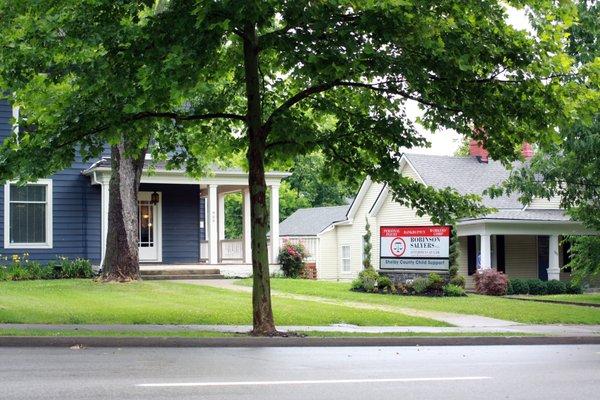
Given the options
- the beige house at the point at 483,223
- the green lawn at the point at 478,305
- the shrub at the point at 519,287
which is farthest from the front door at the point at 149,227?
the shrub at the point at 519,287

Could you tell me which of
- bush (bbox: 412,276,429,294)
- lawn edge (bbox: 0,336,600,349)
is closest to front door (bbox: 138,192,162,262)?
bush (bbox: 412,276,429,294)

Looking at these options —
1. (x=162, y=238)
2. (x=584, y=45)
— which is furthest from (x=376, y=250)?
(x=584, y=45)

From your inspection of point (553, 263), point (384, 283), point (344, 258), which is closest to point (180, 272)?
point (384, 283)

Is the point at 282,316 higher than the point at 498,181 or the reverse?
the reverse

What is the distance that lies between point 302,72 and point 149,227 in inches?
755

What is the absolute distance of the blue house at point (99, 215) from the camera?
96.2 feet

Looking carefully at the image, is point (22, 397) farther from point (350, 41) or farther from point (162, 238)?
point (162, 238)

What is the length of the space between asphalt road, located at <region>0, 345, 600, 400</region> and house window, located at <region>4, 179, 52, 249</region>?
16.8 m

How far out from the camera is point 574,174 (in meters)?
22.1

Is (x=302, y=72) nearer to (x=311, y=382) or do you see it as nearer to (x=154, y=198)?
(x=311, y=382)

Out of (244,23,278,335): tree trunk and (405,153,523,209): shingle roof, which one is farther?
(405,153,523,209): shingle roof

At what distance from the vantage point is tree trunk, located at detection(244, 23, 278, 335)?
51.0ft

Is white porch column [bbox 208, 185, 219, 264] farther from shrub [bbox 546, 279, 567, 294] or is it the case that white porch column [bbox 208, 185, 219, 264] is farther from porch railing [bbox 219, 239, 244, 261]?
shrub [bbox 546, 279, 567, 294]

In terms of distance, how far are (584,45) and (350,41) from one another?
836cm
